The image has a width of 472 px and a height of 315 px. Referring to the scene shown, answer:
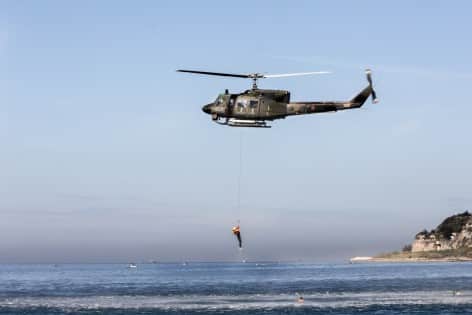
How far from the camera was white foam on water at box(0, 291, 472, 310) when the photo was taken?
8638 centimetres

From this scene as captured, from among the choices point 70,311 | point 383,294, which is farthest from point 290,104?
point 383,294

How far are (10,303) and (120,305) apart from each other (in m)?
16.5

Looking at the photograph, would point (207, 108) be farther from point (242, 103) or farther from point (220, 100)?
point (242, 103)

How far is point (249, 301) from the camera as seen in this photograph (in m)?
94.1

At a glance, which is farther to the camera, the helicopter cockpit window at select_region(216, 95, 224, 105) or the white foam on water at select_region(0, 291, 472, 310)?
the white foam on water at select_region(0, 291, 472, 310)

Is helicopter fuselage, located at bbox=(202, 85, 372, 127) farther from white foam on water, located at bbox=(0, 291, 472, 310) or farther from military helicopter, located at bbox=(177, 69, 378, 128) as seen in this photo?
white foam on water, located at bbox=(0, 291, 472, 310)

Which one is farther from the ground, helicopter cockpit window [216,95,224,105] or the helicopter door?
helicopter cockpit window [216,95,224,105]

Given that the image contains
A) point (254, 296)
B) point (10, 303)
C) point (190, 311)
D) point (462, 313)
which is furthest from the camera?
point (254, 296)

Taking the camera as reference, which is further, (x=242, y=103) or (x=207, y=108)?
(x=207, y=108)

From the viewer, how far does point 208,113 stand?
197ft

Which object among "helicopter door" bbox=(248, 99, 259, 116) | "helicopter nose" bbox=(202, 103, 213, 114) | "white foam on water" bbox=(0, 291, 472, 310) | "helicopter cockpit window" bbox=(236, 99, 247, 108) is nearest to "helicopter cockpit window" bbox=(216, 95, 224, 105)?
"helicopter nose" bbox=(202, 103, 213, 114)

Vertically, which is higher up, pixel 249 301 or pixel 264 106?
pixel 264 106

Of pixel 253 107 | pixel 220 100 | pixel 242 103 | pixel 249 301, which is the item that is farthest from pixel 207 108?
pixel 249 301

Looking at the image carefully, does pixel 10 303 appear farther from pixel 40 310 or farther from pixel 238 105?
pixel 238 105
